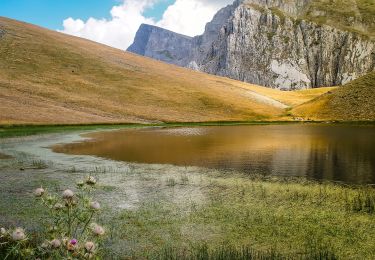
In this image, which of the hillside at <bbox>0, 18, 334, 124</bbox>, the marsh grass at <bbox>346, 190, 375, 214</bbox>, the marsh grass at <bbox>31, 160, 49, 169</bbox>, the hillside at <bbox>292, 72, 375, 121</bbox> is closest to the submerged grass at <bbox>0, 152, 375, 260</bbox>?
the marsh grass at <bbox>346, 190, 375, 214</bbox>

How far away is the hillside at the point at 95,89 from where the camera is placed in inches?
3081

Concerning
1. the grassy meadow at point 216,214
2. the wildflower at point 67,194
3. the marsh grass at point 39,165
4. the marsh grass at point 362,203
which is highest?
the wildflower at point 67,194

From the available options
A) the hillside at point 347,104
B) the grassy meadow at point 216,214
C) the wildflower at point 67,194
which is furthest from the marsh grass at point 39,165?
the hillside at point 347,104

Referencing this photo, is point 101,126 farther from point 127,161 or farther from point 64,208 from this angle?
point 64,208

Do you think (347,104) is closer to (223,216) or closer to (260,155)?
(260,155)

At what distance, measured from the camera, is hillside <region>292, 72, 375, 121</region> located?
86.7m

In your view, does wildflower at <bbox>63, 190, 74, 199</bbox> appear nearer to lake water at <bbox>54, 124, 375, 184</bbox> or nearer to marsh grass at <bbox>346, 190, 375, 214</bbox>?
marsh grass at <bbox>346, 190, 375, 214</bbox>

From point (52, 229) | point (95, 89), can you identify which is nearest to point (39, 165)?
point (52, 229)

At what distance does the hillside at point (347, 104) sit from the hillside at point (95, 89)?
9430mm

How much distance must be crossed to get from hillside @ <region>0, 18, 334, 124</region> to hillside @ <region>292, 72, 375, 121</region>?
9.43 meters

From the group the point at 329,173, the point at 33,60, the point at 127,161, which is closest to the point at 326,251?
the point at 329,173

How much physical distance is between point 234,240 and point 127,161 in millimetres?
19431

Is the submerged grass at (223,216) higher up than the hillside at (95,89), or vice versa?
the hillside at (95,89)

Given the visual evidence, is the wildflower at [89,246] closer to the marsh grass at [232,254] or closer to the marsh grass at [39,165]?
the marsh grass at [232,254]
